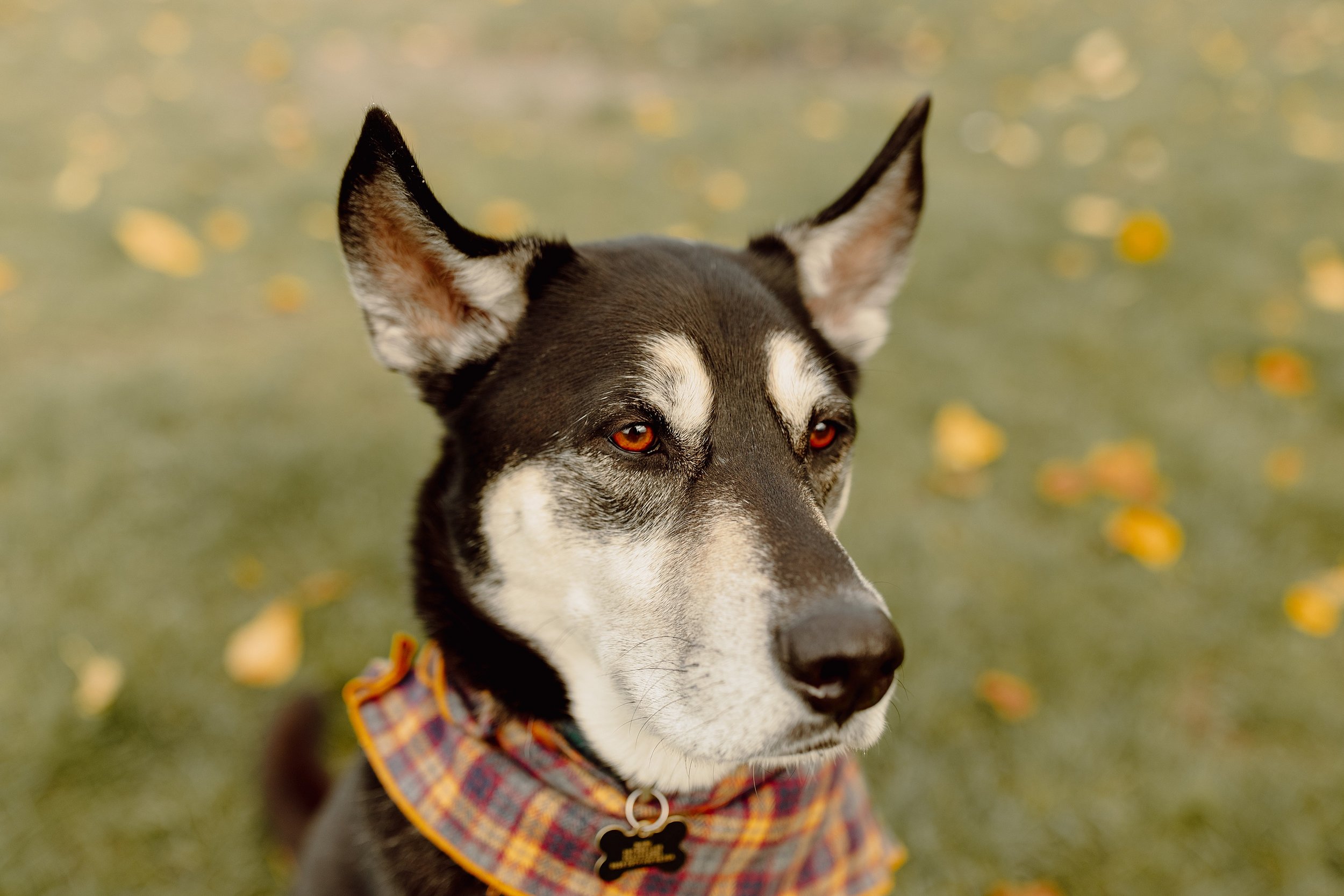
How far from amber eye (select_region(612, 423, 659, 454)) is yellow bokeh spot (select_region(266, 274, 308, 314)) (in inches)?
153

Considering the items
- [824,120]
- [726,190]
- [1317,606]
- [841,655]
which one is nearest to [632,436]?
[841,655]

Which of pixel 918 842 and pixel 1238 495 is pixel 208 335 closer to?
pixel 918 842

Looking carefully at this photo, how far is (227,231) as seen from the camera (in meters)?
5.69

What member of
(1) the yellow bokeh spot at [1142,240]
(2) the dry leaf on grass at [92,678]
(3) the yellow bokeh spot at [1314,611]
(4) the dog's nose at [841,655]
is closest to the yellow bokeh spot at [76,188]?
(2) the dry leaf on grass at [92,678]

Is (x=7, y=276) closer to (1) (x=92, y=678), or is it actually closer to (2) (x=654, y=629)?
(1) (x=92, y=678)

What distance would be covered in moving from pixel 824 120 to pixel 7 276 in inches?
247

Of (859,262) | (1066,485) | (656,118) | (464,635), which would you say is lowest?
(464,635)

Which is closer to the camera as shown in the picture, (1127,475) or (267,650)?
(267,650)

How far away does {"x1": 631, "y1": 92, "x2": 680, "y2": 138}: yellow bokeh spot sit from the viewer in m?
7.61

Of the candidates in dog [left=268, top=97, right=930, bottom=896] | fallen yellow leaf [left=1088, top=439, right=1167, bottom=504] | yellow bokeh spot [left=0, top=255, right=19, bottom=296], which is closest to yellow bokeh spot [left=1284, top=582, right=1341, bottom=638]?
fallen yellow leaf [left=1088, top=439, right=1167, bottom=504]

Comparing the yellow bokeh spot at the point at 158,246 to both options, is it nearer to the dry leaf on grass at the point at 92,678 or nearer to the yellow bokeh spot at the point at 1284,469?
the dry leaf on grass at the point at 92,678

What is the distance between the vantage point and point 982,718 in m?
3.13

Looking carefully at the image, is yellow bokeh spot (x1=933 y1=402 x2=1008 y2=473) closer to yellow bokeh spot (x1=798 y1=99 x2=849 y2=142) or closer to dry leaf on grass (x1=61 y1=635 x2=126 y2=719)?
dry leaf on grass (x1=61 y1=635 x2=126 y2=719)

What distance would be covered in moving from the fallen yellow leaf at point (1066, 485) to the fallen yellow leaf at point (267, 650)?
10.9 ft
